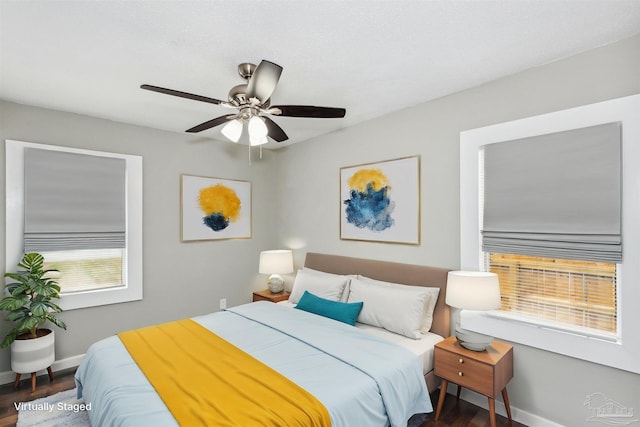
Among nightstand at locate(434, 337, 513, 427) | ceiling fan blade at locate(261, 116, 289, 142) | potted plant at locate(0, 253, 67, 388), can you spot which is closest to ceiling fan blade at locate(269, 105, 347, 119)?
ceiling fan blade at locate(261, 116, 289, 142)

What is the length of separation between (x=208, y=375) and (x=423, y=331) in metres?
1.72

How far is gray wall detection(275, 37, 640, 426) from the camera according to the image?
1993mm

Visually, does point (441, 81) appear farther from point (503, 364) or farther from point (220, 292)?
point (220, 292)

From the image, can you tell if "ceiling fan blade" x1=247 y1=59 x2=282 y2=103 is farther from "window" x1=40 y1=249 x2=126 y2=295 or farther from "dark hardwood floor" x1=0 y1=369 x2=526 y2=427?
"window" x1=40 y1=249 x2=126 y2=295

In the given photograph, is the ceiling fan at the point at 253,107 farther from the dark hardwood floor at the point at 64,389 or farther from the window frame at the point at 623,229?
the dark hardwood floor at the point at 64,389

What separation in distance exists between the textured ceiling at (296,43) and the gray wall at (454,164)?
0.13 meters

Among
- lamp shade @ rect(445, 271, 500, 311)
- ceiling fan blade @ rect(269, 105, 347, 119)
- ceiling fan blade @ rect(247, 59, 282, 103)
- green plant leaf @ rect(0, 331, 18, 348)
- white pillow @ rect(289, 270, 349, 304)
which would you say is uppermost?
ceiling fan blade @ rect(247, 59, 282, 103)

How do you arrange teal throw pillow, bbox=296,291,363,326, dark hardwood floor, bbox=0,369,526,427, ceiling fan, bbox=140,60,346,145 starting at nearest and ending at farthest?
ceiling fan, bbox=140,60,346,145
dark hardwood floor, bbox=0,369,526,427
teal throw pillow, bbox=296,291,363,326

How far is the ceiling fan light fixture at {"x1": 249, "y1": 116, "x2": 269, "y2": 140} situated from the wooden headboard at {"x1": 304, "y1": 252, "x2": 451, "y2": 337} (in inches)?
72.2

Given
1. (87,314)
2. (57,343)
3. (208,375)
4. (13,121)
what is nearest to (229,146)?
A: (13,121)

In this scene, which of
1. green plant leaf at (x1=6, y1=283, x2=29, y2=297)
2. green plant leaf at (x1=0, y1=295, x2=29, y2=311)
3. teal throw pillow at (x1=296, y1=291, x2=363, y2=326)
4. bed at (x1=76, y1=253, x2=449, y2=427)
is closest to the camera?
bed at (x1=76, y1=253, x2=449, y2=427)

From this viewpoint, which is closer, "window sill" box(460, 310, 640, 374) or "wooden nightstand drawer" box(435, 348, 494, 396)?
"window sill" box(460, 310, 640, 374)

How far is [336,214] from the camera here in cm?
379

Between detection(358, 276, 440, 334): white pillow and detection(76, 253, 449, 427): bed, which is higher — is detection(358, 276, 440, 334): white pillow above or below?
above
